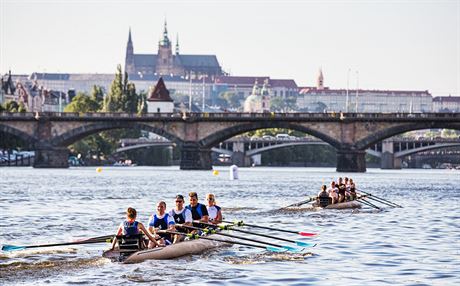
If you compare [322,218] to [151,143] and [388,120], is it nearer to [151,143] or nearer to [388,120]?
[388,120]

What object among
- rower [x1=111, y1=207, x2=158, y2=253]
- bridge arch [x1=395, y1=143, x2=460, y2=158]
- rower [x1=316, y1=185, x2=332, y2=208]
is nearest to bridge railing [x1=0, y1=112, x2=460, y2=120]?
bridge arch [x1=395, y1=143, x2=460, y2=158]

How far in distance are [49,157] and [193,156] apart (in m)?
18.5

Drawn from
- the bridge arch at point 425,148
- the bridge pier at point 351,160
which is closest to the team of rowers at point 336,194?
the bridge pier at point 351,160

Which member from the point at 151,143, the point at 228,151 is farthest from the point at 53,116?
the point at 228,151

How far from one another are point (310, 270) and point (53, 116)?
122 metres

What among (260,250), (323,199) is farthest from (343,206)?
(260,250)

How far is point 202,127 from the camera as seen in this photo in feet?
496

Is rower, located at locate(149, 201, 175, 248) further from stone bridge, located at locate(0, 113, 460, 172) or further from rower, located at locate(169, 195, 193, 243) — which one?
stone bridge, located at locate(0, 113, 460, 172)

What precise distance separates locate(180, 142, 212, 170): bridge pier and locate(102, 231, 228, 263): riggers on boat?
113m

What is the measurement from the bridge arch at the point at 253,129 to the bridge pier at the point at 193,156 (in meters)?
1.13

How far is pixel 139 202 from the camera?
7044cm

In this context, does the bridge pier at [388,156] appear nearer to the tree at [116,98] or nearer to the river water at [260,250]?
the tree at [116,98]

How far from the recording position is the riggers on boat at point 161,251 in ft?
109

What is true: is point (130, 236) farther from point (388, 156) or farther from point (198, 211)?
point (388, 156)
